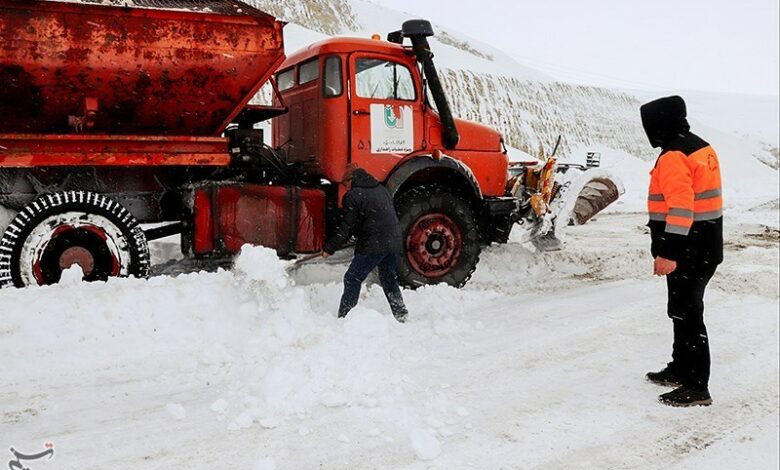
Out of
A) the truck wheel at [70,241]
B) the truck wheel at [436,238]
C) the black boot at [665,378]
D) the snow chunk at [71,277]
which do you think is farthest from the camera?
the truck wheel at [436,238]

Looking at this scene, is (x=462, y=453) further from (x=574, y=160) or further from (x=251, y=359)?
(x=574, y=160)

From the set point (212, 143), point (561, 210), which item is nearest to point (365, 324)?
point (212, 143)

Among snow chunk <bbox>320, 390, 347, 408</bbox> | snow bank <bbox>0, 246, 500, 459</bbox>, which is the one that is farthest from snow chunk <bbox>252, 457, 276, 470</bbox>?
snow chunk <bbox>320, 390, 347, 408</bbox>

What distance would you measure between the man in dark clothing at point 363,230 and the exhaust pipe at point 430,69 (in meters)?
1.81

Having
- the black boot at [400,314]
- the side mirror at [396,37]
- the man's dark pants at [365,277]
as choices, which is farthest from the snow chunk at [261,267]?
the side mirror at [396,37]

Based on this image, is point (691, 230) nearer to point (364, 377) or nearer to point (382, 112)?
point (364, 377)

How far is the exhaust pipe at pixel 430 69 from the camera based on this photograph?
21.2ft

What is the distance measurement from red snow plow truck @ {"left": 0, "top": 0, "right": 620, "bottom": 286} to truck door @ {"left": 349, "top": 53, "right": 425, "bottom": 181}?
2cm

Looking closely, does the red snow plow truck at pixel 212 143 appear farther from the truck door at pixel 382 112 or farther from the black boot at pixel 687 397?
the black boot at pixel 687 397

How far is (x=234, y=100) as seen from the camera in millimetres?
5941

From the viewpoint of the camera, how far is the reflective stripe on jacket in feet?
11.6

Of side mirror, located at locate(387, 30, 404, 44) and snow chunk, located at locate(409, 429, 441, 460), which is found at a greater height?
side mirror, located at locate(387, 30, 404, 44)

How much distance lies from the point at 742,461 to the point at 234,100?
5.10 meters

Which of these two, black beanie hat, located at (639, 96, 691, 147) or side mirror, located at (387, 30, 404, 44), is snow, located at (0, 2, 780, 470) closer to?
black beanie hat, located at (639, 96, 691, 147)
